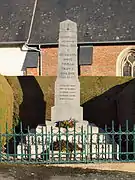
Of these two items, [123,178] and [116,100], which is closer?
[123,178]

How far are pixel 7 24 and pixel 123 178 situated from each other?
15549 mm

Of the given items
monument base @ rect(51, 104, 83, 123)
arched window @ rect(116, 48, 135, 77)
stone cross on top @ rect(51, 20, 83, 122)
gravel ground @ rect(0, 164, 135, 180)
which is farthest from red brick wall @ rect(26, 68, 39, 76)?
gravel ground @ rect(0, 164, 135, 180)

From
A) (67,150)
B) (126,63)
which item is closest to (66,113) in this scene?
(67,150)

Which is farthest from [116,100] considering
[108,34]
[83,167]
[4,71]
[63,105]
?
[4,71]

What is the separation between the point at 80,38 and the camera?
19391mm

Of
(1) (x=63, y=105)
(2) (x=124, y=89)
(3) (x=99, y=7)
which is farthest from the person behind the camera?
(3) (x=99, y=7)

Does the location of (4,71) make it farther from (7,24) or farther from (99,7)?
(99,7)

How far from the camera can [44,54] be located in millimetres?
19906

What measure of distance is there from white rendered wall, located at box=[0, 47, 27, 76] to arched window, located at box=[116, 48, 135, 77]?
4.85m

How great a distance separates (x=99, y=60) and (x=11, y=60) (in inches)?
180

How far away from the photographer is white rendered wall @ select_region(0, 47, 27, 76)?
2005 centimetres

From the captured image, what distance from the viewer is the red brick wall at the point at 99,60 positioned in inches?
763

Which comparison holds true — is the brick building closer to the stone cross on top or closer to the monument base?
the stone cross on top

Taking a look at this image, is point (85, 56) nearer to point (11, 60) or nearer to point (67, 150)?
point (11, 60)
